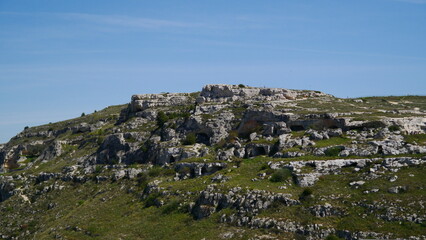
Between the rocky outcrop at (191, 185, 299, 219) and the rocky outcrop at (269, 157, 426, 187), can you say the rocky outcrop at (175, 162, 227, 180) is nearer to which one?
the rocky outcrop at (191, 185, 299, 219)

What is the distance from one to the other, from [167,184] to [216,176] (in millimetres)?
7877

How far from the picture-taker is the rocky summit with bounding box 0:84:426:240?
140 feet

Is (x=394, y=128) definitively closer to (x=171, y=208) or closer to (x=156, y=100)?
(x=171, y=208)

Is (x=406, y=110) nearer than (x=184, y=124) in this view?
Yes

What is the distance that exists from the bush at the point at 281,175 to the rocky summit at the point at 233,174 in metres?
0.12

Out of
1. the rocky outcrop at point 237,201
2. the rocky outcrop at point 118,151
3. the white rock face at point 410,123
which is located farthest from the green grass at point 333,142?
the rocky outcrop at point 118,151

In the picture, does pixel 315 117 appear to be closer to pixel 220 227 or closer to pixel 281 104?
pixel 281 104

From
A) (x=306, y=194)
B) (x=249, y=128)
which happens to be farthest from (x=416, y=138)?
(x=249, y=128)

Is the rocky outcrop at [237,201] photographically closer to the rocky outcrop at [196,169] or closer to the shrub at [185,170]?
the rocky outcrop at [196,169]

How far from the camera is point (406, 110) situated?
73.2 meters

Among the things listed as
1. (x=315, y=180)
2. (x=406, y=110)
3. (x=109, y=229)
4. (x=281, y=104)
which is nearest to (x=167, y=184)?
(x=109, y=229)

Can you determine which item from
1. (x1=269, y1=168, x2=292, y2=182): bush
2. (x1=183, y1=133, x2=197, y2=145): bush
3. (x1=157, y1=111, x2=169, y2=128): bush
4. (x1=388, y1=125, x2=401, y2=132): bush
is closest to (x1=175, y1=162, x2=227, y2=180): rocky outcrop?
(x1=183, y1=133, x2=197, y2=145): bush

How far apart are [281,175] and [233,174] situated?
7.55 meters

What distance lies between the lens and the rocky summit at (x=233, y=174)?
140 ft
